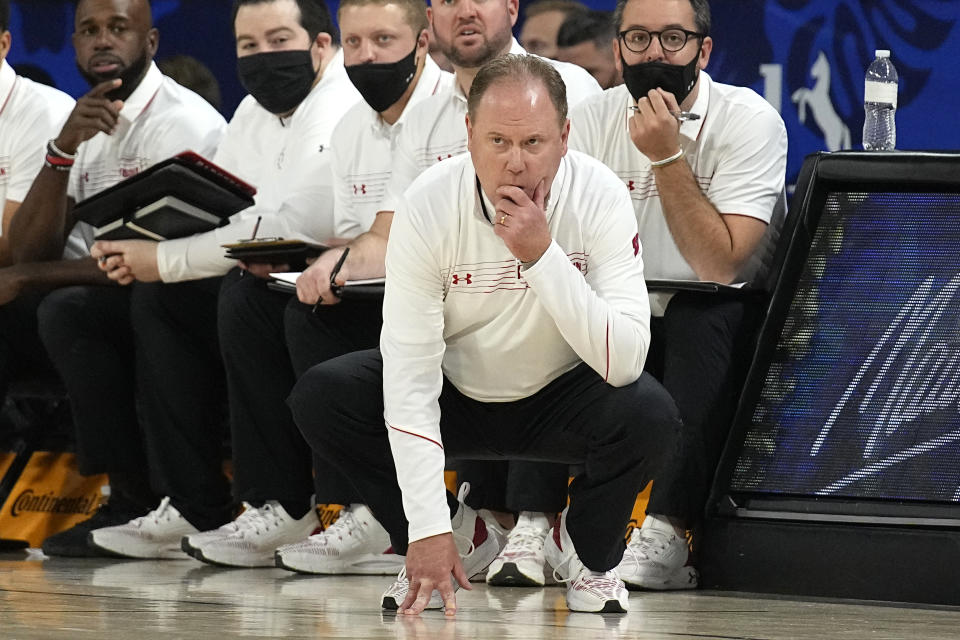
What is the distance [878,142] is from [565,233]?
138 cm

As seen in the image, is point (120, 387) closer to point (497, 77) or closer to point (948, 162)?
point (497, 77)

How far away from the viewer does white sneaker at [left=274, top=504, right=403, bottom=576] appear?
3.72m

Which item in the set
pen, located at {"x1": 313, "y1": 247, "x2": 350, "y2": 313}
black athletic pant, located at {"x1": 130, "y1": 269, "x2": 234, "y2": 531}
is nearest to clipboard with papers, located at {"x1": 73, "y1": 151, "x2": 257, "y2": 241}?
black athletic pant, located at {"x1": 130, "y1": 269, "x2": 234, "y2": 531}

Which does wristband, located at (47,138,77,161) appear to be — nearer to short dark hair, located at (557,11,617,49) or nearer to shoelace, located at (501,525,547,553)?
short dark hair, located at (557,11,617,49)

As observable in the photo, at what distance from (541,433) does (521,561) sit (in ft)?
1.85

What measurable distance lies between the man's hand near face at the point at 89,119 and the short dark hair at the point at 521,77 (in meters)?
2.11

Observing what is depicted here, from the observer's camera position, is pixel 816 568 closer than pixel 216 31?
Yes

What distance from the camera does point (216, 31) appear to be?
5.94m

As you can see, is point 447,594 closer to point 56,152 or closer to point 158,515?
point 158,515

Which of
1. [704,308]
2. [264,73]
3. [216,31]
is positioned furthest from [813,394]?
[216,31]

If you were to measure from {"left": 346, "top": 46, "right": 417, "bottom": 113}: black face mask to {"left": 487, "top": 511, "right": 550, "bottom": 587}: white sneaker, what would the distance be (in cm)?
140

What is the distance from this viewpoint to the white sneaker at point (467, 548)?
111 inches

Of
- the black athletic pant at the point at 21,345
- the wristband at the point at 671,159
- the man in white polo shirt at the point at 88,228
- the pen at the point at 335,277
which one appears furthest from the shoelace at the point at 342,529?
the black athletic pant at the point at 21,345

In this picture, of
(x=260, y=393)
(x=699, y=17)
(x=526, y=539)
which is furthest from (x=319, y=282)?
(x=699, y=17)
